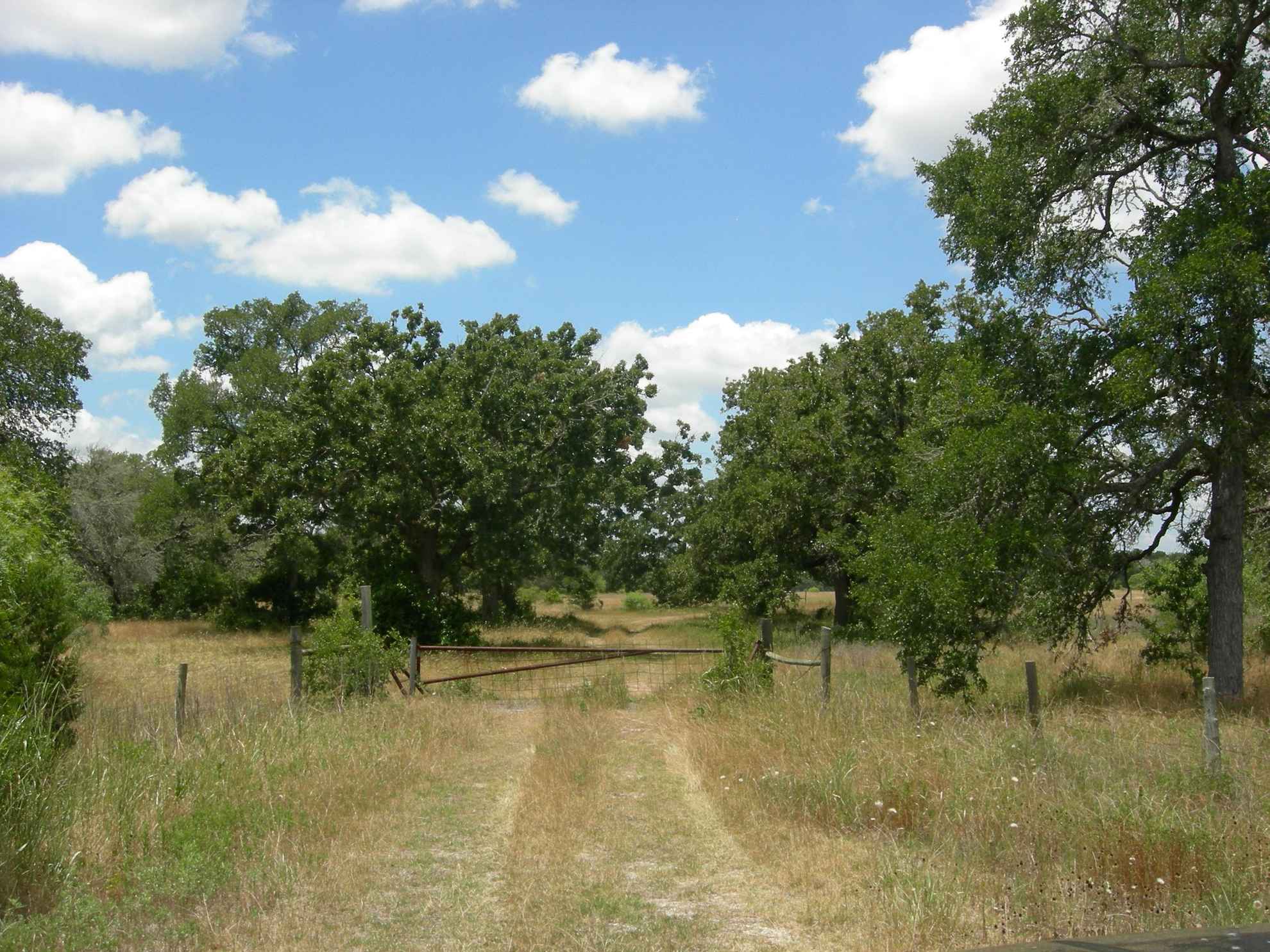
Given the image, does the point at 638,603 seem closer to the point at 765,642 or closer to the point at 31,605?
the point at 765,642

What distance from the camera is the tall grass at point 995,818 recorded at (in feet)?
18.6

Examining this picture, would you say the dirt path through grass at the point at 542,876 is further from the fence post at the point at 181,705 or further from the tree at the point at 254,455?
the tree at the point at 254,455

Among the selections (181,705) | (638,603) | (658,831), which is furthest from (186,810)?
(638,603)

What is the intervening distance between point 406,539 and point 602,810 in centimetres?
2149

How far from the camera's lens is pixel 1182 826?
6.24 m

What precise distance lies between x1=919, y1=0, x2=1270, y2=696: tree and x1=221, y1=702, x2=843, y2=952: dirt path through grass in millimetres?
7996

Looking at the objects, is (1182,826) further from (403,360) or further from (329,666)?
(403,360)

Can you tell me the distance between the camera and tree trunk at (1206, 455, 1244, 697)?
14453 millimetres

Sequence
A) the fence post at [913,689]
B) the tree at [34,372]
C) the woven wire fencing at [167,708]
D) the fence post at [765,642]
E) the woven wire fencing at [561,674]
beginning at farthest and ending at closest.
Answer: the tree at [34,372] → the woven wire fencing at [561,674] → the fence post at [765,642] → the fence post at [913,689] → the woven wire fencing at [167,708]

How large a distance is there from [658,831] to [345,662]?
7.28 meters

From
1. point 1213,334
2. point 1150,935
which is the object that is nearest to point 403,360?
point 1213,334

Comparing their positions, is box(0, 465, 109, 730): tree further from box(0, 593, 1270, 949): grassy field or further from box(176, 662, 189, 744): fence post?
box(176, 662, 189, 744): fence post

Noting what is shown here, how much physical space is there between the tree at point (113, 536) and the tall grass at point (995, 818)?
33.6 metres

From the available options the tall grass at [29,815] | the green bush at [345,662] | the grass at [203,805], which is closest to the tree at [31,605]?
the tall grass at [29,815]
